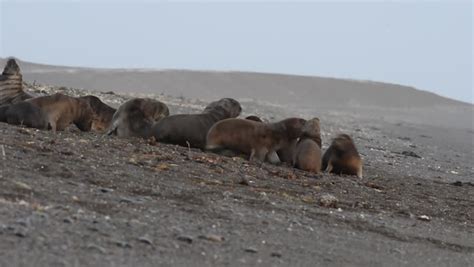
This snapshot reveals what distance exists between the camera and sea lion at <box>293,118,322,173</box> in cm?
1085

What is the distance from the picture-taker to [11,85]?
41.8ft

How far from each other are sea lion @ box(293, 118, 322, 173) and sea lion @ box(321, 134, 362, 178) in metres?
0.23

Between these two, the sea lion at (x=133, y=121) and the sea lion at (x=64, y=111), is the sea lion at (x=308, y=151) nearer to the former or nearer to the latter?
the sea lion at (x=133, y=121)

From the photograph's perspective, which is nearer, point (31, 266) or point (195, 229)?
point (31, 266)

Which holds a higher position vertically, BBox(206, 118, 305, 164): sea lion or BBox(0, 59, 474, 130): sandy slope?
BBox(206, 118, 305, 164): sea lion

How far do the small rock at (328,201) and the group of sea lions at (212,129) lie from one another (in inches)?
108

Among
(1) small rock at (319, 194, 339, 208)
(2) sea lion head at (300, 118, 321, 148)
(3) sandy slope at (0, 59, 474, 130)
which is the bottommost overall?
(3) sandy slope at (0, 59, 474, 130)

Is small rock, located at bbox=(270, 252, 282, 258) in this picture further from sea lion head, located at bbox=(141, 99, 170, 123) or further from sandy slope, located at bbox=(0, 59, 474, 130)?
sandy slope, located at bbox=(0, 59, 474, 130)

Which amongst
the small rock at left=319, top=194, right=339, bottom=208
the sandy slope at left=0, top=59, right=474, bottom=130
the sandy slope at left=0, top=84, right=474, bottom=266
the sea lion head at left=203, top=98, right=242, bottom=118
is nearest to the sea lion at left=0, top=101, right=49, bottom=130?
the sandy slope at left=0, top=84, right=474, bottom=266

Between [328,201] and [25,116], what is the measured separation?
456cm

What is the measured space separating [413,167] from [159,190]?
832 centimetres

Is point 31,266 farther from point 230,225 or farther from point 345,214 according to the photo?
point 345,214

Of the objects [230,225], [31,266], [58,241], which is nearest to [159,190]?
[230,225]

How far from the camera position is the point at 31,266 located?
171 inches
